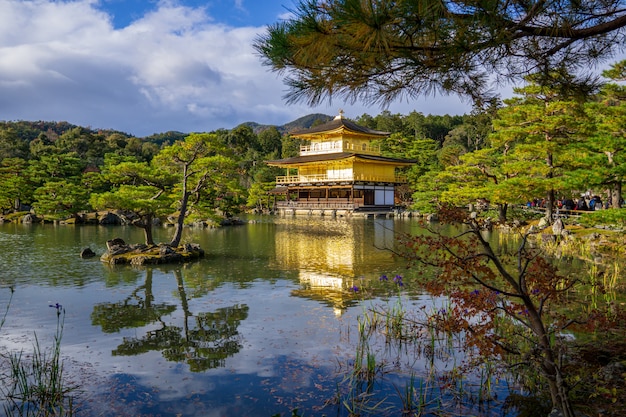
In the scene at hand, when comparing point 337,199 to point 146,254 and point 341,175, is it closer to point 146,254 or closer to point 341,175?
point 341,175

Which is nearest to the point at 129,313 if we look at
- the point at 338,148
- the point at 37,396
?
the point at 37,396

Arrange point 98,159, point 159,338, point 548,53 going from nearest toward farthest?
point 548,53
point 159,338
point 98,159

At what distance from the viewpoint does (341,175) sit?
3369 centimetres

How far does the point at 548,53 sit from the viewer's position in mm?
4062

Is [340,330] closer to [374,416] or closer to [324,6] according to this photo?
[374,416]

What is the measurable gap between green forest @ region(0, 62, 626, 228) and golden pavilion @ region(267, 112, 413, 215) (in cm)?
233

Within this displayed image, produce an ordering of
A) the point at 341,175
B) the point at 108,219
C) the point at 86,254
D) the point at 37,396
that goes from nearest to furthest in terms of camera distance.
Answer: the point at 37,396, the point at 86,254, the point at 108,219, the point at 341,175

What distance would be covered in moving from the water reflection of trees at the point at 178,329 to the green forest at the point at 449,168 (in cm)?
305

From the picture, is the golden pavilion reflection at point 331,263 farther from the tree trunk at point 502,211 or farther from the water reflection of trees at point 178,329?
the tree trunk at point 502,211

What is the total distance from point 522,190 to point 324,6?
1372 centimetres

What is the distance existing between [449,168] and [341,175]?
1411cm

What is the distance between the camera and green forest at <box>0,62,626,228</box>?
9875 millimetres

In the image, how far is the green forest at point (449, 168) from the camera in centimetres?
988

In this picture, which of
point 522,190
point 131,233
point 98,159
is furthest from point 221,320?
point 98,159
